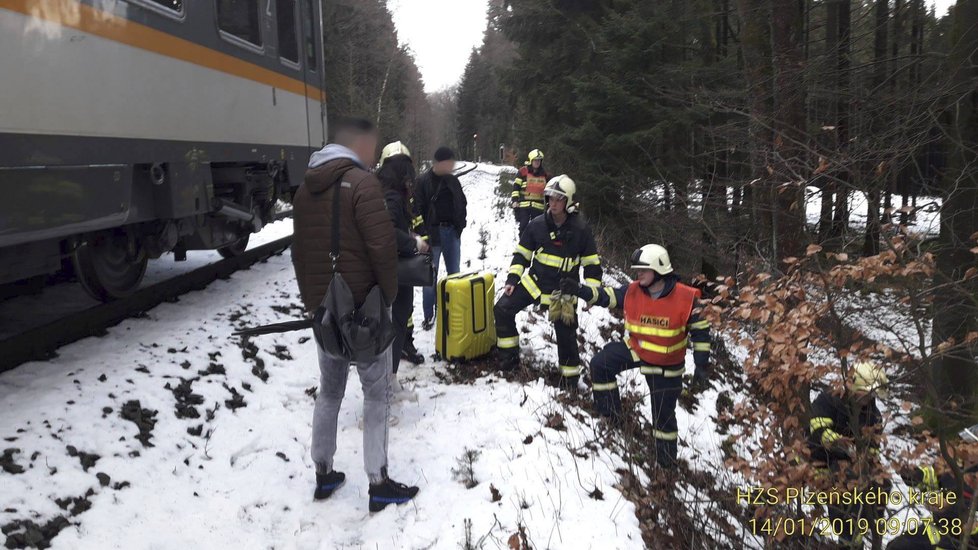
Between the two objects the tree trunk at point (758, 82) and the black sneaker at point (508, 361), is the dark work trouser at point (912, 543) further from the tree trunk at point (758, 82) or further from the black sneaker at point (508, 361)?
the tree trunk at point (758, 82)

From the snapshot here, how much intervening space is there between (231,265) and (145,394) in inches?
136

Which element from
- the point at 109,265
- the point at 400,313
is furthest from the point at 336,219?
the point at 109,265

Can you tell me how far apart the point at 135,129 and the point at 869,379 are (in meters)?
5.07

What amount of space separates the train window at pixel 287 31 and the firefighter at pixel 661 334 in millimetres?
5062

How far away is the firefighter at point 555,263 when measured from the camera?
507 cm

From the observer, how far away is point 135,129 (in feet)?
14.8

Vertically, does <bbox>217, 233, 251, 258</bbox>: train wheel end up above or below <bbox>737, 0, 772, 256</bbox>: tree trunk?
below

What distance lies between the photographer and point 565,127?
14.1 meters

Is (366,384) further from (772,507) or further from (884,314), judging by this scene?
(884,314)

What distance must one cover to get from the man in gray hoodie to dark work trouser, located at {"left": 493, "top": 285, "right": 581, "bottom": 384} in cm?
179

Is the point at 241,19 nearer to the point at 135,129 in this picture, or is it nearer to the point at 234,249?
the point at 135,129

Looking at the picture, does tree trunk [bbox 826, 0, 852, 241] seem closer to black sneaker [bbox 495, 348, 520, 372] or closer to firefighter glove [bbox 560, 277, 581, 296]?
firefighter glove [bbox 560, 277, 581, 296]

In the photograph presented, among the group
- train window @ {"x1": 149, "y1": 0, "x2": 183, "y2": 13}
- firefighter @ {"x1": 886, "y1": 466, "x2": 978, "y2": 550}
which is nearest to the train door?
train window @ {"x1": 149, "y1": 0, "x2": 183, "y2": 13}

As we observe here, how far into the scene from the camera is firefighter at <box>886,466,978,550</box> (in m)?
3.21
